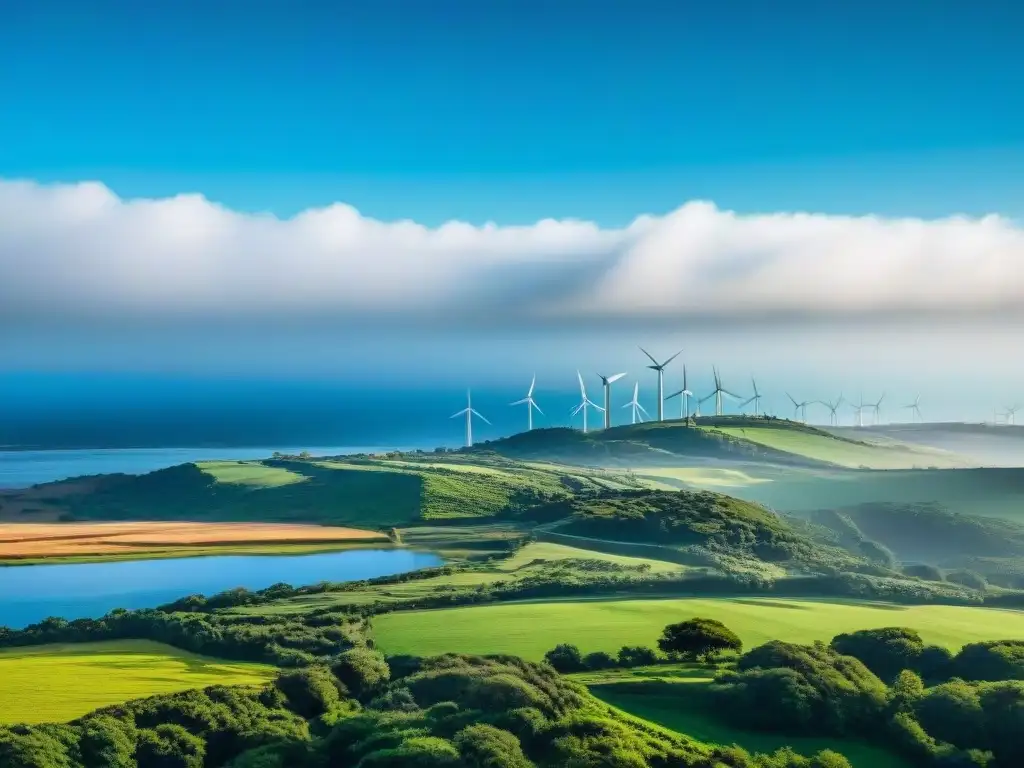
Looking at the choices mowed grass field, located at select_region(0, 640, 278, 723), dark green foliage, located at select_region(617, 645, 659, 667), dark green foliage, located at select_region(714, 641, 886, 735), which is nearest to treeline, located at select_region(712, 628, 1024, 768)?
dark green foliage, located at select_region(714, 641, 886, 735)

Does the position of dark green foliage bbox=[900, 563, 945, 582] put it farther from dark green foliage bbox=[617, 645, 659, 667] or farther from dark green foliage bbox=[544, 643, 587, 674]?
dark green foliage bbox=[544, 643, 587, 674]

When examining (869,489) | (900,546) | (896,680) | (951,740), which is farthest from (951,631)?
(869,489)

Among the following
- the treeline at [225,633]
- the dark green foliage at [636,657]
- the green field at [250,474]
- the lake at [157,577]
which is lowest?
the lake at [157,577]

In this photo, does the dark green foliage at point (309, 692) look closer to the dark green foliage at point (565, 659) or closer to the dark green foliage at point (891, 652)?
the dark green foliage at point (565, 659)

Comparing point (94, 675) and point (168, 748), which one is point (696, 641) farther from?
point (94, 675)

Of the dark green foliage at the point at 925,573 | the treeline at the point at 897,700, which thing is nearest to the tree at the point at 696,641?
the treeline at the point at 897,700

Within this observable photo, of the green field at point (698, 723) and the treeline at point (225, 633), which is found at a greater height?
the treeline at point (225, 633)
